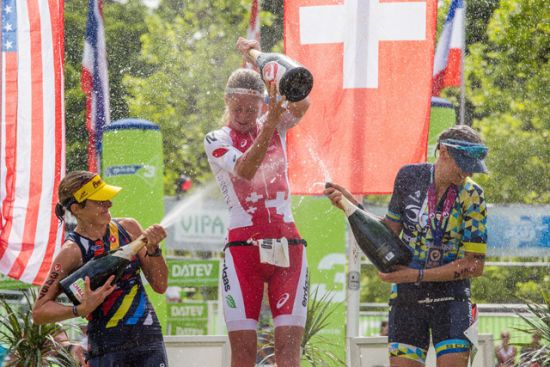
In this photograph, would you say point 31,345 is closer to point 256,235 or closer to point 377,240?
point 256,235

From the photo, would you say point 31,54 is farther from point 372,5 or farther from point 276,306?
point 276,306

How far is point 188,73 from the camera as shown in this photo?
53.8 feet

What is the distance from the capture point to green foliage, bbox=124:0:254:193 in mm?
16297

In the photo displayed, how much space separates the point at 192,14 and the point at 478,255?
1405cm

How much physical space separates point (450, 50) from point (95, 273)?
7237 mm

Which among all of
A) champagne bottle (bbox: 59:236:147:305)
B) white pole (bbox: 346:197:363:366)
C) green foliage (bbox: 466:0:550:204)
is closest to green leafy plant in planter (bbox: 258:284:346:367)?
white pole (bbox: 346:197:363:366)

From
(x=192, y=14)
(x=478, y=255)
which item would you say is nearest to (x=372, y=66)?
(x=478, y=255)

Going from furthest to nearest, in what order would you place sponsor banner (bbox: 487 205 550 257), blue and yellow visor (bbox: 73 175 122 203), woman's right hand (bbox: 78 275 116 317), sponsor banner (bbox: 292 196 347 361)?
sponsor banner (bbox: 487 205 550 257)
sponsor banner (bbox: 292 196 347 361)
blue and yellow visor (bbox: 73 175 122 203)
woman's right hand (bbox: 78 275 116 317)

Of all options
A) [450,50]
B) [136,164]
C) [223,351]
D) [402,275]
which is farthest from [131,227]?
[450,50]

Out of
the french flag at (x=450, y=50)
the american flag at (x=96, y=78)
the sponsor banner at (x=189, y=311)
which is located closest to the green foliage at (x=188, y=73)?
the sponsor banner at (x=189, y=311)

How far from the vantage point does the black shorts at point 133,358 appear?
462 cm

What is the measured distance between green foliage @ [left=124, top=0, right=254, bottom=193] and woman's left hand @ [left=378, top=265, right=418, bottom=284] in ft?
36.8

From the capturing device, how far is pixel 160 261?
484 cm

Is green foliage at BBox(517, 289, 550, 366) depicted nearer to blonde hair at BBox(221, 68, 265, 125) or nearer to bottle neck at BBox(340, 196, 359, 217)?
bottle neck at BBox(340, 196, 359, 217)
